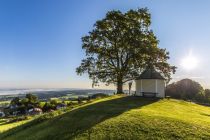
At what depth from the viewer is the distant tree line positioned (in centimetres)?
5888

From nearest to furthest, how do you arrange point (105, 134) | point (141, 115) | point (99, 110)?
1. point (105, 134)
2. point (141, 115)
3. point (99, 110)

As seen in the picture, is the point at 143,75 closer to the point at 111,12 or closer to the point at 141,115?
the point at 111,12

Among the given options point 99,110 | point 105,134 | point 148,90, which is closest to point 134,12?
point 148,90

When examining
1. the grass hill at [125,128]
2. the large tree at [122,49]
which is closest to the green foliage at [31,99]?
the large tree at [122,49]

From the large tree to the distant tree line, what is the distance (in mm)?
21334

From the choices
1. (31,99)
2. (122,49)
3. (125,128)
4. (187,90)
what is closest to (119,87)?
(122,49)

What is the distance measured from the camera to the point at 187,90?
62125 millimetres

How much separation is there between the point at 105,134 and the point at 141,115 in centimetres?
514

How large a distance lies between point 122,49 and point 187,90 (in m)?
28.5

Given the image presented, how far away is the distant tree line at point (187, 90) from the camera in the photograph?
58875 mm

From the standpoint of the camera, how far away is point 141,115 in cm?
2075

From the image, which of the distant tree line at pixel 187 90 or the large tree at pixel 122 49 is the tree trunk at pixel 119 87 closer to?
the large tree at pixel 122 49

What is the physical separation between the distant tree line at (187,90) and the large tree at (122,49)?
21.3 metres

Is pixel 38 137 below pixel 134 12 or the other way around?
below
